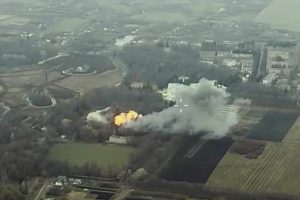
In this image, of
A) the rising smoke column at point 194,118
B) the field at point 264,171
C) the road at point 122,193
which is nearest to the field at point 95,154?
the road at point 122,193

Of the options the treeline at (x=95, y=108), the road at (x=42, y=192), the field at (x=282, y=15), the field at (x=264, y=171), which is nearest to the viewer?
the road at (x=42, y=192)

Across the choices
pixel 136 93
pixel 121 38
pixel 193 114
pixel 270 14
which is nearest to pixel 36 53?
pixel 121 38

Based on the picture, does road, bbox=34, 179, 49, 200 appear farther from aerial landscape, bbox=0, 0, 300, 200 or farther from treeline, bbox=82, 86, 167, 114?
treeline, bbox=82, 86, 167, 114

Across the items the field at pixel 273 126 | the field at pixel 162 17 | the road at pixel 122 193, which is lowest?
the road at pixel 122 193

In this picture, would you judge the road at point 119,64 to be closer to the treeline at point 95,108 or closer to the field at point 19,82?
the field at point 19,82

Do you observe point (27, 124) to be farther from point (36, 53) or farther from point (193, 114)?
point (36, 53)

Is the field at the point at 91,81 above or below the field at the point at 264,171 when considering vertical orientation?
above
